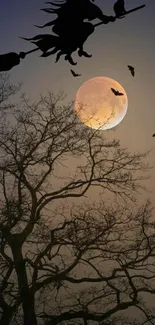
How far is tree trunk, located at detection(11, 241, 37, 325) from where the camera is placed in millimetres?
12711

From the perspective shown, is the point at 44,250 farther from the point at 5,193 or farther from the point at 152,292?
the point at 152,292

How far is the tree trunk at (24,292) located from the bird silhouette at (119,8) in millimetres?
12296

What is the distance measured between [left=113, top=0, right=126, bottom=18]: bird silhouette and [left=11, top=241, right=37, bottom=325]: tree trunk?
12296 mm

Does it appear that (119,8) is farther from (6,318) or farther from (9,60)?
(6,318)

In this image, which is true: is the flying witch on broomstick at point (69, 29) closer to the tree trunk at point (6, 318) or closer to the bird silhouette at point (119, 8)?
the bird silhouette at point (119, 8)

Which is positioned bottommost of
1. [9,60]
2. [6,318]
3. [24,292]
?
[9,60]

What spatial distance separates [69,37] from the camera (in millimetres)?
1118

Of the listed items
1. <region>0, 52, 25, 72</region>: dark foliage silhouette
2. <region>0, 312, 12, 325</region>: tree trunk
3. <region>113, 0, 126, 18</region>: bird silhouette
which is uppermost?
<region>0, 312, 12, 325</region>: tree trunk

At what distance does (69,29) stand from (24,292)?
40.7ft

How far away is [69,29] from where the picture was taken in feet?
3.64

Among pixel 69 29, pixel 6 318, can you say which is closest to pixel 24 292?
pixel 6 318

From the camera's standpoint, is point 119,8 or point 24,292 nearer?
point 119,8

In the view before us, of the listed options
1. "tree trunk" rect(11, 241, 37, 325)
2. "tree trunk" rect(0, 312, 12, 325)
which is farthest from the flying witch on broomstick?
"tree trunk" rect(0, 312, 12, 325)

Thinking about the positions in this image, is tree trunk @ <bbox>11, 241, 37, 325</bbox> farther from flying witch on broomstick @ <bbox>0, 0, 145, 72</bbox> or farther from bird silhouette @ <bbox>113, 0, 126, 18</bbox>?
bird silhouette @ <bbox>113, 0, 126, 18</bbox>
